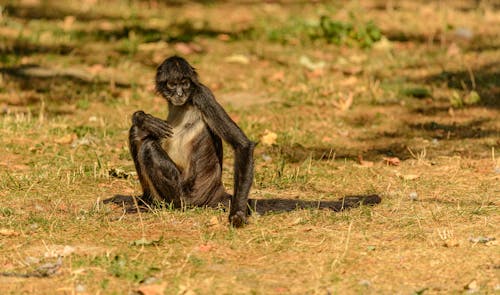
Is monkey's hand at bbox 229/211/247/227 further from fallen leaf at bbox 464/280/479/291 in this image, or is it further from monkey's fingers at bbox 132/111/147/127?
fallen leaf at bbox 464/280/479/291

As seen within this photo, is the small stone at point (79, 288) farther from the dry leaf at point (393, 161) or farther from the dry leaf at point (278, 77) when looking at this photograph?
the dry leaf at point (278, 77)

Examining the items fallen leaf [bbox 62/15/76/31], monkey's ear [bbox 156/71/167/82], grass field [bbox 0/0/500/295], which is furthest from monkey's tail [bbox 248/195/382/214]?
fallen leaf [bbox 62/15/76/31]

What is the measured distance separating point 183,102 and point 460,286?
3.05 meters

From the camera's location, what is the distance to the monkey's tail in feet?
28.1

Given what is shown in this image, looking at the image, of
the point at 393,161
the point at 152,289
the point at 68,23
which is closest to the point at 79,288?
the point at 152,289

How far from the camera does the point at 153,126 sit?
8438mm

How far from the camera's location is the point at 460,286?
6.53 m

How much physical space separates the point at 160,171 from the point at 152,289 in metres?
2.26

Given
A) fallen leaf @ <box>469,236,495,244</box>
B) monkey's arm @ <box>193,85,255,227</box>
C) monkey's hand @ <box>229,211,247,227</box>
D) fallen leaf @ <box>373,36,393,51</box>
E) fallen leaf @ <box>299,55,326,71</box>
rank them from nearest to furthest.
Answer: fallen leaf @ <box>469,236,495,244</box>
monkey's hand @ <box>229,211,247,227</box>
monkey's arm @ <box>193,85,255,227</box>
fallen leaf @ <box>299,55,326,71</box>
fallen leaf @ <box>373,36,393,51</box>

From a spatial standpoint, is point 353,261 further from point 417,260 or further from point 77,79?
point 77,79

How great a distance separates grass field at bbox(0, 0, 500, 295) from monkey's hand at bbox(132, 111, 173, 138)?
0.71 meters

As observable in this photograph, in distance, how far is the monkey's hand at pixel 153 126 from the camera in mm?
8438

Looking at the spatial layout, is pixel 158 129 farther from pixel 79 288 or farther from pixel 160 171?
pixel 79 288

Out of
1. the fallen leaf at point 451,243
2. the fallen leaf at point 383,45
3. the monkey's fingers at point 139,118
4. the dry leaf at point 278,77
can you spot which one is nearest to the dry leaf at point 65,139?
the monkey's fingers at point 139,118
